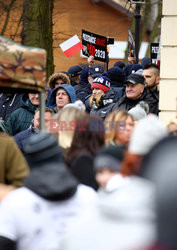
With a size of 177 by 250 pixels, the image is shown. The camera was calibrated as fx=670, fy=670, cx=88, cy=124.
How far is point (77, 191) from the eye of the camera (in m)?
4.16

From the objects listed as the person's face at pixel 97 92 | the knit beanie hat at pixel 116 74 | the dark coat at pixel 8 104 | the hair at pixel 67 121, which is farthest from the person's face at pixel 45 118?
the knit beanie hat at pixel 116 74

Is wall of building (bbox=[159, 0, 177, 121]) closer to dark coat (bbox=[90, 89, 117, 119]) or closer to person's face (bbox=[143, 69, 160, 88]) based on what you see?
person's face (bbox=[143, 69, 160, 88])

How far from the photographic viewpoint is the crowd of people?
2467mm

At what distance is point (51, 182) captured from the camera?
12.5 feet

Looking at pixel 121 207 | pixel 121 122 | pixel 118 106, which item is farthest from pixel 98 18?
pixel 121 207

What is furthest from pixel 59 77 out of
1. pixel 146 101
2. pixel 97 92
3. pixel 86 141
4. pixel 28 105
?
pixel 86 141

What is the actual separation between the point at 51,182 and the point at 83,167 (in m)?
1.41

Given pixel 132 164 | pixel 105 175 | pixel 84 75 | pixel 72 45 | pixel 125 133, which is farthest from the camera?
pixel 72 45

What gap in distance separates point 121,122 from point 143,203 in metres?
3.51

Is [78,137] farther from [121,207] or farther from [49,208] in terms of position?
[121,207]

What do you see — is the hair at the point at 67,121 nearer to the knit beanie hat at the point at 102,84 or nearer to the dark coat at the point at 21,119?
the dark coat at the point at 21,119

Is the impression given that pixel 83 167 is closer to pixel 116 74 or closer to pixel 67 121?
pixel 67 121

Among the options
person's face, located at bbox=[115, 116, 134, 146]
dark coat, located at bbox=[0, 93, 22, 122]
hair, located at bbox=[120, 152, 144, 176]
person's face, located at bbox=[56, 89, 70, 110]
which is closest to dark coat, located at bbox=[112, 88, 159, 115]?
person's face, located at bbox=[56, 89, 70, 110]

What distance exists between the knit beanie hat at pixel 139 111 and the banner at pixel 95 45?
15.9 feet
